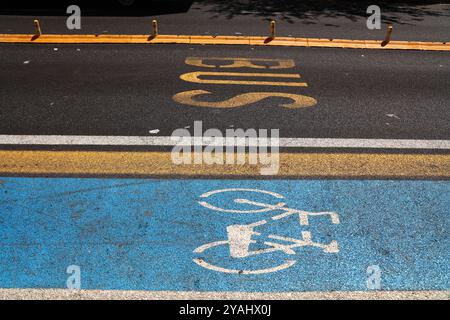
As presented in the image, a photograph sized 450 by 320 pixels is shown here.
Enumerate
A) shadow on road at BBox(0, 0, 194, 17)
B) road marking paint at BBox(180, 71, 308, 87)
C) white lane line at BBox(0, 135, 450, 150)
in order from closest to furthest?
white lane line at BBox(0, 135, 450, 150)
road marking paint at BBox(180, 71, 308, 87)
shadow on road at BBox(0, 0, 194, 17)

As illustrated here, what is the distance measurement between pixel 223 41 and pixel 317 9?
4734mm

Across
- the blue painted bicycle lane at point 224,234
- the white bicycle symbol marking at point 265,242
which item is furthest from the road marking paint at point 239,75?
the white bicycle symbol marking at point 265,242

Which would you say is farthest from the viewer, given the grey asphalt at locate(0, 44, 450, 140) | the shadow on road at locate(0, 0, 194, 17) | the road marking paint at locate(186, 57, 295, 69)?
the shadow on road at locate(0, 0, 194, 17)

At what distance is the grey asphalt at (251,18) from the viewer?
11164 mm

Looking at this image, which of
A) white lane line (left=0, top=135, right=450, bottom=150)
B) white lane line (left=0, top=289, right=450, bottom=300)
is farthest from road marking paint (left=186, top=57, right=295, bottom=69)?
white lane line (left=0, top=289, right=450, bottom=300)

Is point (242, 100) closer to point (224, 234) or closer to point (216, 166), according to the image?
point (216, 166)

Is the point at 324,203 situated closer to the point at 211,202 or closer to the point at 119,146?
the point at 211,202

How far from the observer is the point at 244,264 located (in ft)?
13.3

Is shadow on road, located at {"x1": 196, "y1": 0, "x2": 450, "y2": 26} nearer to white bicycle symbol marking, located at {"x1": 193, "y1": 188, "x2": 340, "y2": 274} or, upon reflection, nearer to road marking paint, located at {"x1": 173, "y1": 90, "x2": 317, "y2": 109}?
road marking paint, located at {"x1": 173, "y1": 90, "x2": 317, "y2": 109}

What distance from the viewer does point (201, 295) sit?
12.2 ft

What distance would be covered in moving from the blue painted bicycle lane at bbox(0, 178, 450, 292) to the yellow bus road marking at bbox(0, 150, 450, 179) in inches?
8.0

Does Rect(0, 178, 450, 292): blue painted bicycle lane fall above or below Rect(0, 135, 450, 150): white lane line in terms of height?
below

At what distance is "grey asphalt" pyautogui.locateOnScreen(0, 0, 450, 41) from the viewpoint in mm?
11164
